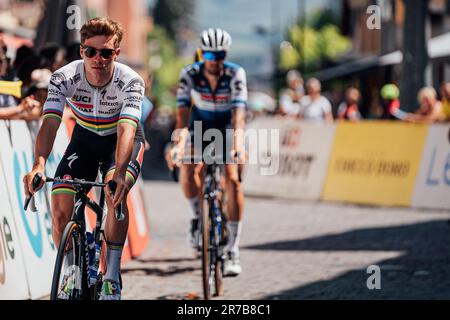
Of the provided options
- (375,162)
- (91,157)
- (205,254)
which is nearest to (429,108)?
(375,162)

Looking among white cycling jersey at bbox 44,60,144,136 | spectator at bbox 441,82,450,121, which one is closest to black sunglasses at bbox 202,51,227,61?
white cycling jersey at bbox 44,60,144,136

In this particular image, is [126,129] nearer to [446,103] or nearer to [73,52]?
[73,52]

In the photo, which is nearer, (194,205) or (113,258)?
(113,258)

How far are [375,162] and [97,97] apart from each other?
38.3 ft

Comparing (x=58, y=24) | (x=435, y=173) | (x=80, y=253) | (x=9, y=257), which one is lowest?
(x=435, y=173)

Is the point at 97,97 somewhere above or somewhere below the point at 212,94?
above

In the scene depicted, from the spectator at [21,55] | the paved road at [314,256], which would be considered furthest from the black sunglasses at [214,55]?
the spectator at [21,55]

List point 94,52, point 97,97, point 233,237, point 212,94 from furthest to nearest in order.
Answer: point 212,94, point 233,237, point 97,97, point 94,52

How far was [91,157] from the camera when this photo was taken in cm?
663

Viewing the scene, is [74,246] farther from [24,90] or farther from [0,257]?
[24,90]

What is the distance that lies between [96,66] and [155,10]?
190 m

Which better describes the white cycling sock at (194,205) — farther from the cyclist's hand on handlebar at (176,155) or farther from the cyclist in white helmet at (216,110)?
the cyclist's hand on handlebar at (176,155)

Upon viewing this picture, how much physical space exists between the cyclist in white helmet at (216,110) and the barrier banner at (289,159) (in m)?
9.15

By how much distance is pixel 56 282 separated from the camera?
566 cm
